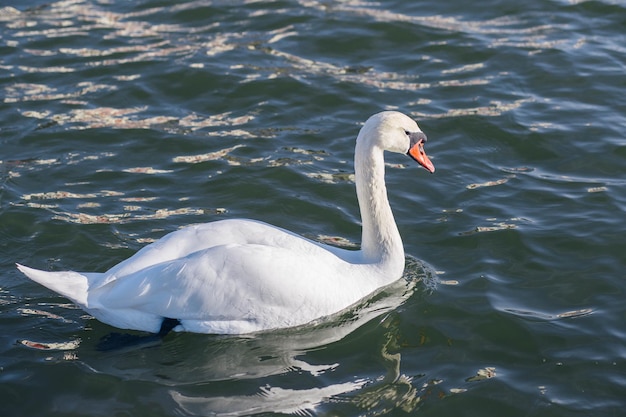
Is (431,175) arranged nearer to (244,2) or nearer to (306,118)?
(306,118)

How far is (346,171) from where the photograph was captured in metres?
10.1

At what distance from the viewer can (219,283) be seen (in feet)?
23.8

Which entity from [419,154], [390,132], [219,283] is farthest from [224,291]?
[419,154]

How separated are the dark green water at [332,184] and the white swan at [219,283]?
0.20 m

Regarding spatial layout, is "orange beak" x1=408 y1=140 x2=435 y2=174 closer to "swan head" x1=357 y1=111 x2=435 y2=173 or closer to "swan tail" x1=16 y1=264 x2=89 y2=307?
"swan head" x1=357 y1=111 x2=435 y2=173

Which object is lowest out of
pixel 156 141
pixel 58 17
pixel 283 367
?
pixel 283 367

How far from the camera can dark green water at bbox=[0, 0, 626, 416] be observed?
6973mm

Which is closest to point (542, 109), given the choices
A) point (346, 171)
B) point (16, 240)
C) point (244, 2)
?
point (346, 171)

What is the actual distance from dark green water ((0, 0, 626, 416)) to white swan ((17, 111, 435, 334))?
0.20m

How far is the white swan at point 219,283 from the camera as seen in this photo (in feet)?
23.6

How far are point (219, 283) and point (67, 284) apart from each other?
3.58 feet

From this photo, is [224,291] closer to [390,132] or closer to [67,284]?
[67,284]

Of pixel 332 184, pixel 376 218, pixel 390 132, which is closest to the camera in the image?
pixel 390 132

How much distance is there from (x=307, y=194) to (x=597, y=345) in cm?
332
